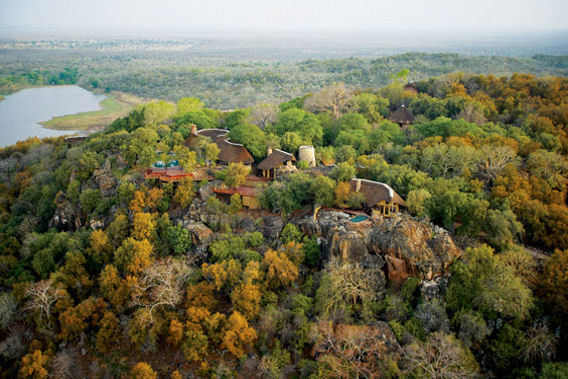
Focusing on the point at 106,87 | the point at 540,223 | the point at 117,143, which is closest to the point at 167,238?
→ the point at 117,143

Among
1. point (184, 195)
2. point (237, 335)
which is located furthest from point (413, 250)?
point (184, 195)

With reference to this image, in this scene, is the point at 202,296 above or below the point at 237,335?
above

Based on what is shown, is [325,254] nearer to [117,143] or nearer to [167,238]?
[167,238]

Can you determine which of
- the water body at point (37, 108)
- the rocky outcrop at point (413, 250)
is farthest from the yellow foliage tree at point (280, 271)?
the water body at point (37, 108)

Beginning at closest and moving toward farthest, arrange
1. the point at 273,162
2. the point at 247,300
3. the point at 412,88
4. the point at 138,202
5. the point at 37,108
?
the point at 247,300
the point at 138,202
the point at 273,162
the point at 412,88
the point at 37,108

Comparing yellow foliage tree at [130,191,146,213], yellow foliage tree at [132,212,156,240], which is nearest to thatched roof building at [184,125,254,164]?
yellow foliage tree at [130,191,146,213]

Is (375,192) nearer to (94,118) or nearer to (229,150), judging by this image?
(229,150)

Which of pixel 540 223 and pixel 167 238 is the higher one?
pixel 540 223

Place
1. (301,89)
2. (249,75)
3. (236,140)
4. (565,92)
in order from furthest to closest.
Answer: (249,75) → (301,89) → (565,92) → (236,140)
